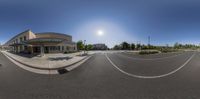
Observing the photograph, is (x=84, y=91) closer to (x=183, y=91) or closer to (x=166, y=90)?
(x=166, y=90)

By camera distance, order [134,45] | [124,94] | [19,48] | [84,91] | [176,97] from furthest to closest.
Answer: [134,45] < [19,48] < [84,91] < [124,94] < [176,97]

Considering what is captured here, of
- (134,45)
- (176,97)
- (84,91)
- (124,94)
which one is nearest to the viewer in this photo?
(176,97)

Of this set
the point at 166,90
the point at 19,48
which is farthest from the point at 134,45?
the point at 166,90

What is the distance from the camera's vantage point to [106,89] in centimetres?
486

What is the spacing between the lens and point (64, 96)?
13.8ft

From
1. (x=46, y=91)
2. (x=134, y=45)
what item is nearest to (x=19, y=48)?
(x=46, y=91)

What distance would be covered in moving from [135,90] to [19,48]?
55709 mm

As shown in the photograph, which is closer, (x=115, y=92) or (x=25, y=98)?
(x=25, y=98)

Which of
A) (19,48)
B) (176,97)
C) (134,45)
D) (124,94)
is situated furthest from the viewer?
(134,45)

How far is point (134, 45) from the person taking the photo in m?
100

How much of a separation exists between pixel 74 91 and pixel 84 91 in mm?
349

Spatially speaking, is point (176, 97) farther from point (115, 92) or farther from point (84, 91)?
point (84, 91)

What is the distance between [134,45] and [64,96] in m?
99.7

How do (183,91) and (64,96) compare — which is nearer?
(64,96)
